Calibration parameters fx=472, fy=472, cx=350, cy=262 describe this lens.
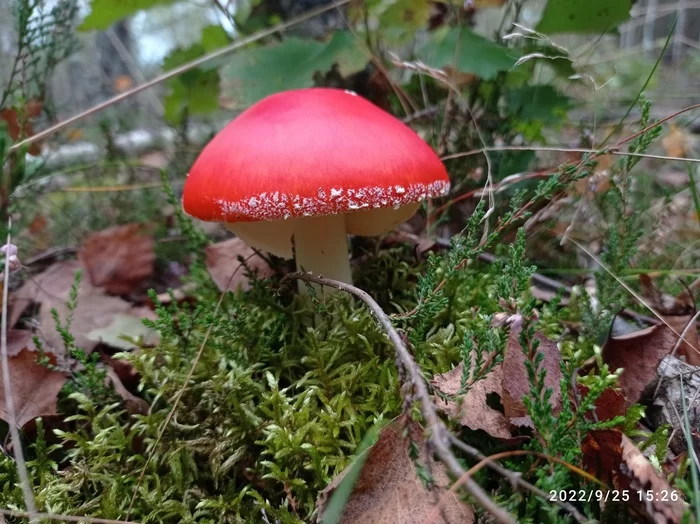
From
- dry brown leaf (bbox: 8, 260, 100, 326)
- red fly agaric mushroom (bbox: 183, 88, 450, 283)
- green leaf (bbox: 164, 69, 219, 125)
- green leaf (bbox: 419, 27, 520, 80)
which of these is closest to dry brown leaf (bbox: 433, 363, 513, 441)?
red fly agaric mushroom (bbox: 183, 88, 450, 283)

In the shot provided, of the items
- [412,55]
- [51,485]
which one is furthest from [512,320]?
[412,55]

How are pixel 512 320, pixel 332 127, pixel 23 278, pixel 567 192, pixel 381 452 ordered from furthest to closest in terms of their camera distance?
1. pixel 23 278
2. pixel 567 192
3. pixel 332 127
4. pixel 381 452
5. pixel 512 320

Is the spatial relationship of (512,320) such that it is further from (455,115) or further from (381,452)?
(455,115)

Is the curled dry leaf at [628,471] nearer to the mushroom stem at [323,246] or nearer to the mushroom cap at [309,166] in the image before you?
the mushroom cap at [309,166]

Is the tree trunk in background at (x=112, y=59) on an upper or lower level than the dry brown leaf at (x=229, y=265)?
upper

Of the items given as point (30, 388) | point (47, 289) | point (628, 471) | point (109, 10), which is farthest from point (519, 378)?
point (109, 10)

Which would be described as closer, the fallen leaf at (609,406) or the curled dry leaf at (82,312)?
the fallen leaf at (609,406)

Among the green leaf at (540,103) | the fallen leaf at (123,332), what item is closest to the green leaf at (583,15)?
the green leaf at (540,103)
